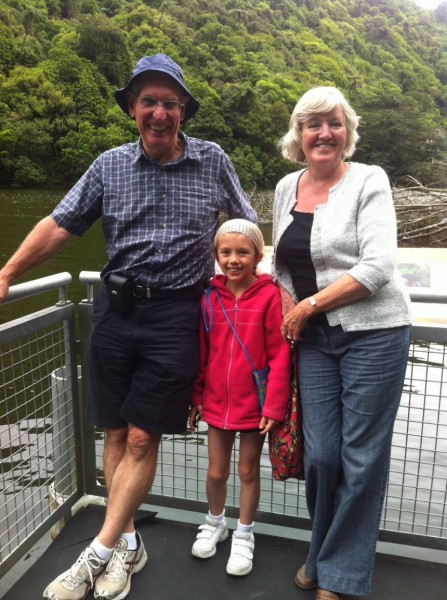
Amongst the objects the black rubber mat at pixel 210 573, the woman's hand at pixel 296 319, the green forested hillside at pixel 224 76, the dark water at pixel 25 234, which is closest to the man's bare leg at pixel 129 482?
the black rubber mat at pixel 210 573

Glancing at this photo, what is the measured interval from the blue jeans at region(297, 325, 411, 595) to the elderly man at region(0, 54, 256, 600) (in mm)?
450

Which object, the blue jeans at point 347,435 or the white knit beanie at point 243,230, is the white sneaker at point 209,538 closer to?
the blue jeans at point 347,435

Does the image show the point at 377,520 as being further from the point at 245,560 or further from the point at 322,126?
the point at 322,126

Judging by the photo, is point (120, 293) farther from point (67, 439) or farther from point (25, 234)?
point (25, 234)

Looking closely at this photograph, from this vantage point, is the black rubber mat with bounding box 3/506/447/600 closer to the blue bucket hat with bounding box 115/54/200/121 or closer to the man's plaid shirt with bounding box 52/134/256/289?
the man's plaid shirt with bounding box 52/134/256/289

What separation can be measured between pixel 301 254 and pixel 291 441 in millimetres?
621

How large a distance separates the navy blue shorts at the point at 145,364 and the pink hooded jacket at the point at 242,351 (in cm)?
8

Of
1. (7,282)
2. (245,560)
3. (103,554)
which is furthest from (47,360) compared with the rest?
(245,560)

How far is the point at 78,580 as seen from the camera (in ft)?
6.45

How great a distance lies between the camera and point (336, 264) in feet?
5.99

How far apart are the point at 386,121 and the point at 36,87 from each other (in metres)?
27.0

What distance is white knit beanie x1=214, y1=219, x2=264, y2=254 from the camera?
2074mm

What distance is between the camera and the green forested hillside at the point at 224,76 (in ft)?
136

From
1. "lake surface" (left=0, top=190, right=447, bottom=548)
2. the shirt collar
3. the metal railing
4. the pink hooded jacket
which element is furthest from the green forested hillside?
the pink hooded jacket
